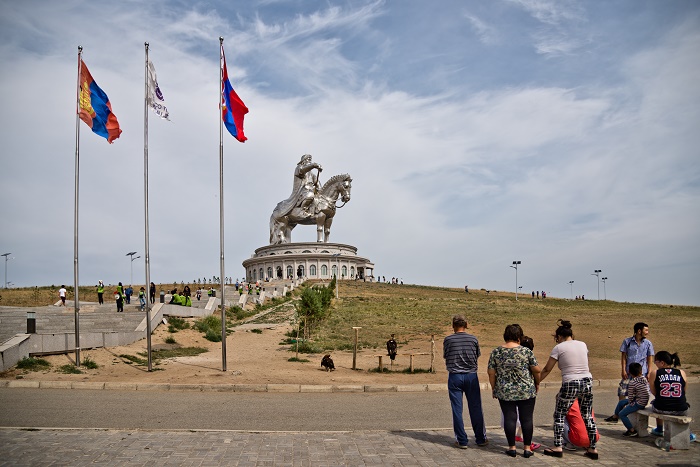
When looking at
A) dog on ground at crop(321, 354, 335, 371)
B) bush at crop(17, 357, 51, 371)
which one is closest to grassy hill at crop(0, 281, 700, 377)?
dog on ground at crop(321, 354, 335, 371)

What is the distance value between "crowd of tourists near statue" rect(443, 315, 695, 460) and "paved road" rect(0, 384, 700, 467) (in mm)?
254

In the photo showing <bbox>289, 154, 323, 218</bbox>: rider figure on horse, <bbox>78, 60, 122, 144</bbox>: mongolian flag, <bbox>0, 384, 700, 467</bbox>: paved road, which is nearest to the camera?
<bbox>0, 384, 700, 467</bbox>: paved road

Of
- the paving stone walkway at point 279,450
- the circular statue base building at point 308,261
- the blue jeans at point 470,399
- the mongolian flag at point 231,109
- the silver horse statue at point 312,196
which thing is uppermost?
the silver horse statue at point 312,196

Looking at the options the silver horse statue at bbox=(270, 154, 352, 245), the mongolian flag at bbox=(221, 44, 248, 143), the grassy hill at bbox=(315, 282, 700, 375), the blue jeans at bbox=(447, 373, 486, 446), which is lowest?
the grassy hill at bbox=(315, 282, 700, 375)

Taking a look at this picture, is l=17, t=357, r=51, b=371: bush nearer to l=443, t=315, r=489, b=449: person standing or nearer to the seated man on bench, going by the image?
l=443, t=315, r=489, b=449: person standing

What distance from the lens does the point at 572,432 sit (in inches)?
319

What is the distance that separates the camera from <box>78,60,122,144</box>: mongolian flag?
61.9 feet

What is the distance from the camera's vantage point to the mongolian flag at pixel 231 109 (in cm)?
1912

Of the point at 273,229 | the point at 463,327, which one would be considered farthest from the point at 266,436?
the point at 273,229

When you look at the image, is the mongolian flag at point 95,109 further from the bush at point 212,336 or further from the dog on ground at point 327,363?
the bush at point 212,336

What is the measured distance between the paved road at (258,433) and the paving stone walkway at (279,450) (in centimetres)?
1

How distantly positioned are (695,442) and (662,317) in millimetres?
39444

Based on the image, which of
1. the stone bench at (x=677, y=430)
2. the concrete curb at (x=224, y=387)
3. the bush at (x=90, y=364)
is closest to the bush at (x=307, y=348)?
the bush at (x=90, y=364)

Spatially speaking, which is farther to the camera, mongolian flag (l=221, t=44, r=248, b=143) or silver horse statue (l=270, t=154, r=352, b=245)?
silver horse statue (l=270, t=154, r=352, b=245)
